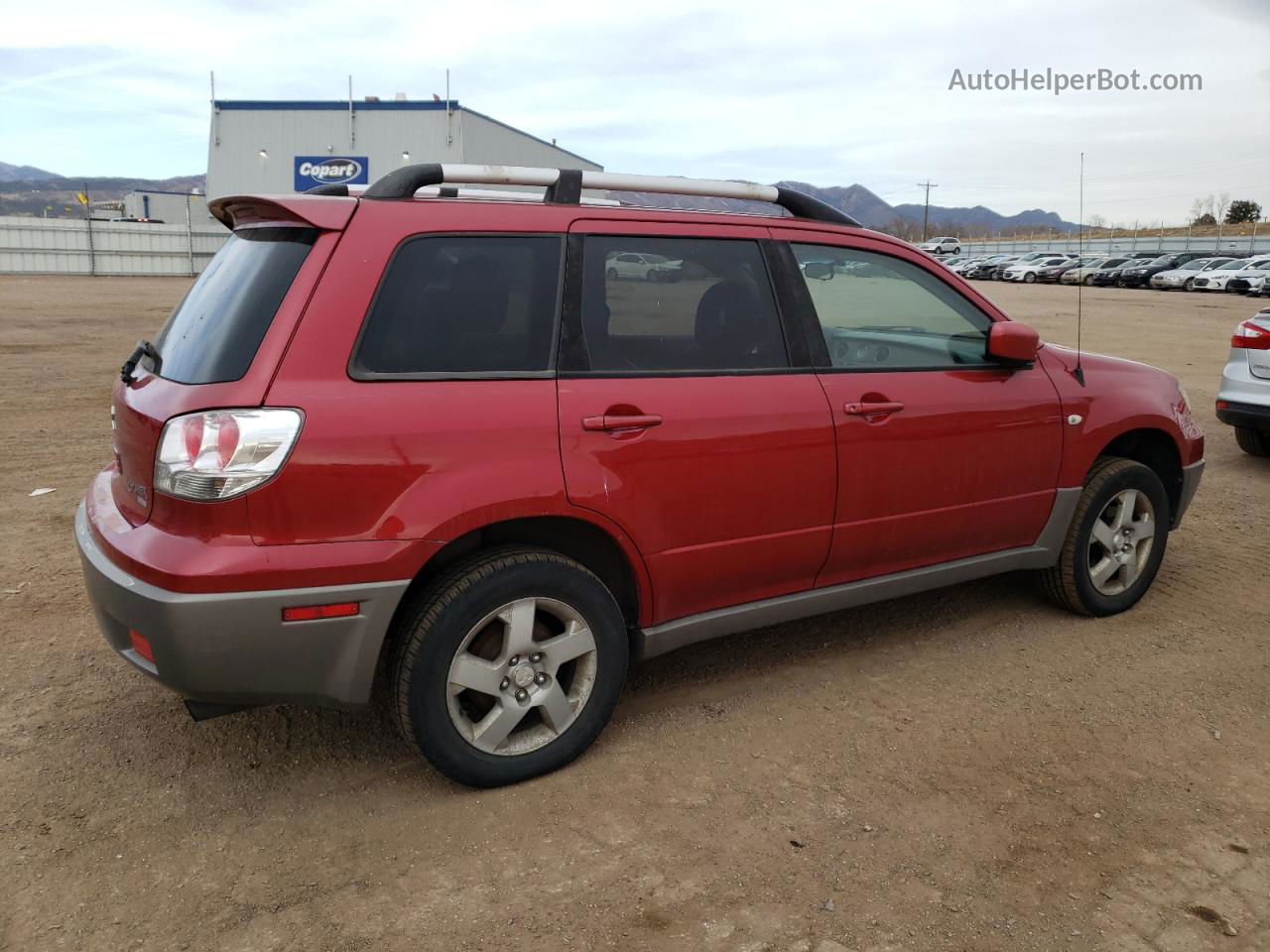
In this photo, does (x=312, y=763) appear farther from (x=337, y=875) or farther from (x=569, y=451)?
(x=569, y=451)

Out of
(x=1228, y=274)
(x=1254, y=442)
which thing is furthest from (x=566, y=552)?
(x=1228, y=274)

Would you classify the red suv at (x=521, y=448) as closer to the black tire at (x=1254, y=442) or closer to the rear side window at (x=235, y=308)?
the rear side window at (x=235, y=308)

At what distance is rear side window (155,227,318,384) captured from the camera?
9.39 ft

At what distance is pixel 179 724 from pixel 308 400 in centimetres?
154

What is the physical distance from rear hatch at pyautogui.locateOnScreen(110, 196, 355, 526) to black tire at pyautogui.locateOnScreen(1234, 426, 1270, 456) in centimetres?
802

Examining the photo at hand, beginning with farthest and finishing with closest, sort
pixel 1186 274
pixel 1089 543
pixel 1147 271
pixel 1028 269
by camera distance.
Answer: pixel 1028 269 < pixel 1147 271 < pixel 1186 274 < pixel 1089 543

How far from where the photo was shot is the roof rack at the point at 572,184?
314 cm

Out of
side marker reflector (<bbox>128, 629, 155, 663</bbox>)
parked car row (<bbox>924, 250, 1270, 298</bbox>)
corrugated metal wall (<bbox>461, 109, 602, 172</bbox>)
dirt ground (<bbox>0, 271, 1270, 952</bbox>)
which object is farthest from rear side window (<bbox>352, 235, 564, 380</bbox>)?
parked car row (<bbox>924, 250, 1270, 298</bbox>)

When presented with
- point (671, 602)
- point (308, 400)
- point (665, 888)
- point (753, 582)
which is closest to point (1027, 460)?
point (753, 582)

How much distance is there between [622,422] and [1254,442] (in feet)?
24.1

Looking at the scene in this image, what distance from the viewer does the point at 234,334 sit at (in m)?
2.90

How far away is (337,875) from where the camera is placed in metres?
2.78

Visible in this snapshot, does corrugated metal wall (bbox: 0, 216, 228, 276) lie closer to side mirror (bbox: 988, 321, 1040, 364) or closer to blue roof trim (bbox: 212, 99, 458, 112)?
blue roof trim (bbox: 212, 99, 458, 112)

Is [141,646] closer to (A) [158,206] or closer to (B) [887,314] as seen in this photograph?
(B) [887,314]
